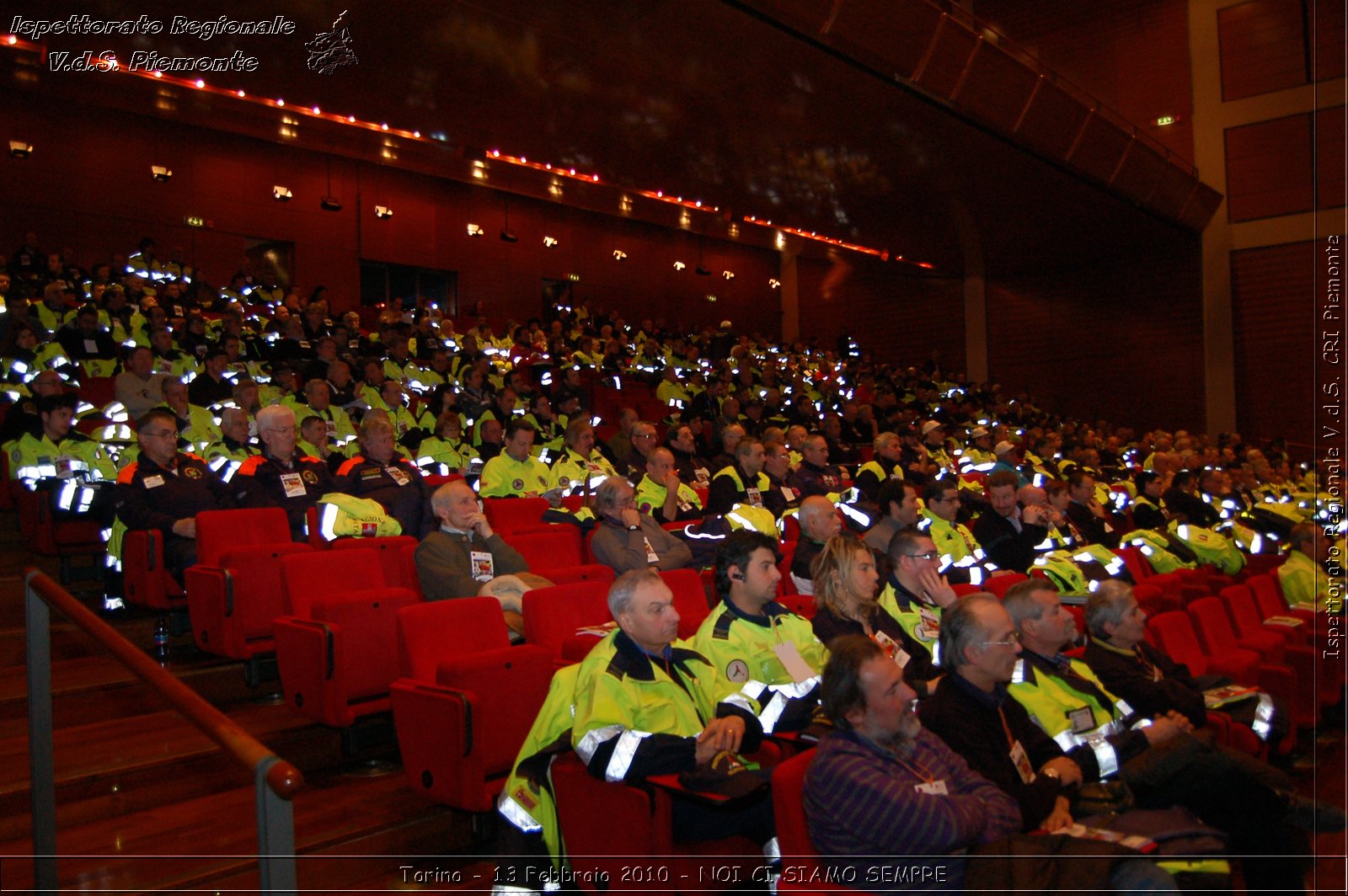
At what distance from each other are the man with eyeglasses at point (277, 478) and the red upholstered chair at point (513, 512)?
84cm

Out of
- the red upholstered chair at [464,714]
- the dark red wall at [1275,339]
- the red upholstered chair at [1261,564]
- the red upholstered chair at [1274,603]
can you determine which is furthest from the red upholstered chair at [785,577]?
the dark red wall at [1275,339]

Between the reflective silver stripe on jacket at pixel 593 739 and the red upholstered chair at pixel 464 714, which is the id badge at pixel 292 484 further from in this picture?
the reflective silver stripe on jacket at pixel 593 739

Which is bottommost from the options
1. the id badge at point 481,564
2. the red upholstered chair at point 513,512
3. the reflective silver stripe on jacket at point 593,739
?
the reflective silver stripe on jacket at point 593,739

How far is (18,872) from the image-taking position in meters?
2.01

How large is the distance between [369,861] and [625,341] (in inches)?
386

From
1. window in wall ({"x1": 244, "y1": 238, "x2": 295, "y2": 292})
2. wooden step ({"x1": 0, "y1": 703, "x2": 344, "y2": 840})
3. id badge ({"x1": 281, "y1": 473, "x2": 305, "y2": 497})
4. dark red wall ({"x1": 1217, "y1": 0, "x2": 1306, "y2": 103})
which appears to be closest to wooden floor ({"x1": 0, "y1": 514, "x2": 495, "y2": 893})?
wooden step ({"x1": 0, "y1": 703, "x2": 344, "y2": 840})

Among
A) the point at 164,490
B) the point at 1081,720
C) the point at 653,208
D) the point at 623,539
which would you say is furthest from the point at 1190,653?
the point at 653,208

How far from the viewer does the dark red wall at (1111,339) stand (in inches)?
525

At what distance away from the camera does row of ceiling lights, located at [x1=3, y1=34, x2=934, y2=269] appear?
8336mm

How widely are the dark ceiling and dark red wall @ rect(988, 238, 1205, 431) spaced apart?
41.5 inches

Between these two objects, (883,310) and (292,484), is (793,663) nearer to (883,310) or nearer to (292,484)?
(292,484)

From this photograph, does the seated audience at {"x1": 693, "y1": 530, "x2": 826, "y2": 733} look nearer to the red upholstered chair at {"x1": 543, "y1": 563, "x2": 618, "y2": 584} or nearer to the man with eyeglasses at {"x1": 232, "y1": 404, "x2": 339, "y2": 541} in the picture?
the red upholstered chair at {"x1": 543, "y1": 563, "x2": 618, "y2": 584}

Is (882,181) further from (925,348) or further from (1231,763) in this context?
(1231,763)

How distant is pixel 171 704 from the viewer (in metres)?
1.65
